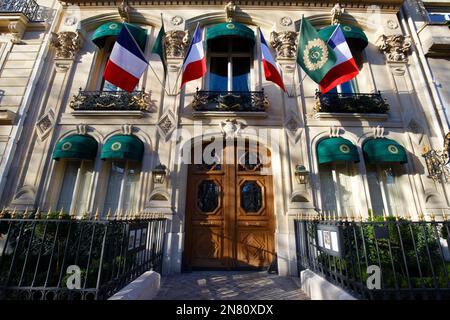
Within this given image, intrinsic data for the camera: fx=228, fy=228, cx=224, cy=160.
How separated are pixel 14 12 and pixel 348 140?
13518 mm

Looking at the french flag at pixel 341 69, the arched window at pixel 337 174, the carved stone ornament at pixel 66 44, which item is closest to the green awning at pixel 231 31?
the french flag at pixel 341 69

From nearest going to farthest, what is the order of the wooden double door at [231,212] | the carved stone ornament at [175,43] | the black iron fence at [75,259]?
the black iron fence at [75,259] → the wooden double door at [231,212] → the carved stone ornament at [175,43]

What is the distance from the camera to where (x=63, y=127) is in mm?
7891

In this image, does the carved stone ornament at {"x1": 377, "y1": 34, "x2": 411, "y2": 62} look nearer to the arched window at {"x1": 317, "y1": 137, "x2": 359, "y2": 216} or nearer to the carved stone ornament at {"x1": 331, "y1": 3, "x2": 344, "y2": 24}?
the carved stone ornament at {"x1": 331, "y1": 3, "x2": 344, "y2": 24}

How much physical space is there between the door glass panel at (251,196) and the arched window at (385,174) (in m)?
3.64

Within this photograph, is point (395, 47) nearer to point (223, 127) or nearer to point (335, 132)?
point (335, 132)

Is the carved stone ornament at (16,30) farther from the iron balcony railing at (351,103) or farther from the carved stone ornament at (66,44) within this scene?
the iron balcony railing at (351,103)

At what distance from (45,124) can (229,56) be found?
7195 mm

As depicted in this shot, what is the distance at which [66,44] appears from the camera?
881 cm

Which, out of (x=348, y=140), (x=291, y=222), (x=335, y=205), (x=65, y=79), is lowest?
(x=291, y=222)

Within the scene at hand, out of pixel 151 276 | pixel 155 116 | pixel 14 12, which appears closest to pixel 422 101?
pixel 155 116

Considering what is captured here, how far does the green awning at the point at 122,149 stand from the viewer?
7.03 metres
